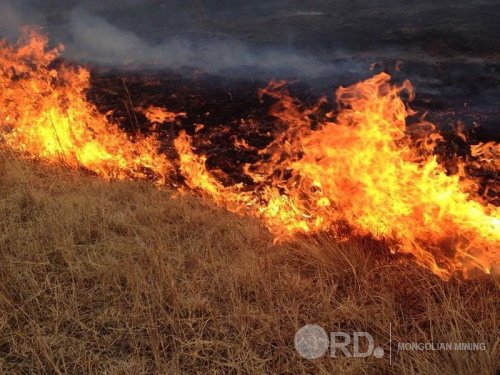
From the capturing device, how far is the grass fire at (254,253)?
2299 mm

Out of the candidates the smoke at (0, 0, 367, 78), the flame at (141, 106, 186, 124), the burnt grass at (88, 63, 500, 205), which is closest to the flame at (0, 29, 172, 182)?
the burnt grass at (88, 63, 500, 205)

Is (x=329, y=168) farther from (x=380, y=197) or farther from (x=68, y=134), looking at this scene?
(x=68, y=134)

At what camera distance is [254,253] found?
301 centimetres

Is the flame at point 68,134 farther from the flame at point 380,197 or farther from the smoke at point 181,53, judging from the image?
the smoke at point 181,53

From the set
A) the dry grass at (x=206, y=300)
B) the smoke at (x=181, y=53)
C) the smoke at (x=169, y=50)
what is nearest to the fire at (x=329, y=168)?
the dry grass at (x=206, y=300)

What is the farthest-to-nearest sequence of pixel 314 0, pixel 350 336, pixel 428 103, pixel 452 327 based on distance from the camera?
pixel 314 0 < pixel 428 103 < pixel 350 336 < pixel 452 327

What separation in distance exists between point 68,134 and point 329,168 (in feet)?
10.6

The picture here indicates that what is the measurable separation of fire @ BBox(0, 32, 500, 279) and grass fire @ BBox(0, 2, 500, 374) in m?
0.01

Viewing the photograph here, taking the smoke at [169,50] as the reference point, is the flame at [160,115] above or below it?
below

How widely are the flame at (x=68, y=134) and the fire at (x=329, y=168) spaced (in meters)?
0.01

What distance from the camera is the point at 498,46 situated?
25.5ft

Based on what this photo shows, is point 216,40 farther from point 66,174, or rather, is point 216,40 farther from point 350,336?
point 350,336

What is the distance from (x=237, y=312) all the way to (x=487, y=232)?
5.41 feet

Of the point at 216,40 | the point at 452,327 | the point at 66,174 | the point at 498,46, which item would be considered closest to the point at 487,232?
the point at 452,327
